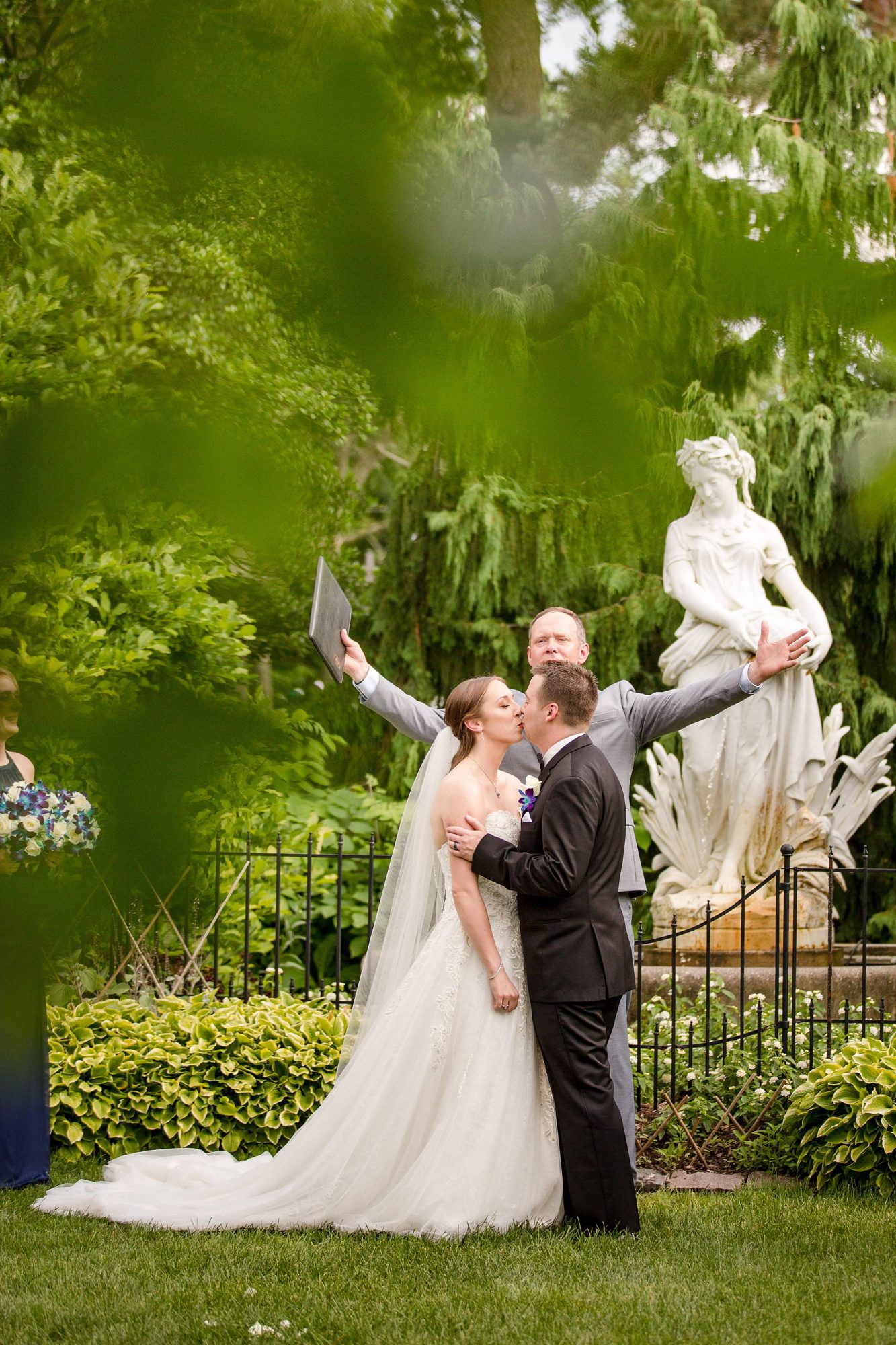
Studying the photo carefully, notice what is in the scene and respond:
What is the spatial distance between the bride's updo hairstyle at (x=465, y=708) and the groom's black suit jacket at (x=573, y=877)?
0.35 metres

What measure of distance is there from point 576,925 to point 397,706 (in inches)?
35.0

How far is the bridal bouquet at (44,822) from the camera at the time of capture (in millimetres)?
826

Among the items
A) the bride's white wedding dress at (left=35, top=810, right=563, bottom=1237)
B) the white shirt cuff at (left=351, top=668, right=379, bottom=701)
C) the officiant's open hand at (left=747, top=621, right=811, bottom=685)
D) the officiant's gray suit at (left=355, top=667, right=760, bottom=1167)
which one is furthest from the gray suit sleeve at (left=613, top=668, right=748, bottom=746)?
the white shirt cuff at (left=351, top=668, right=379, bottom=701)

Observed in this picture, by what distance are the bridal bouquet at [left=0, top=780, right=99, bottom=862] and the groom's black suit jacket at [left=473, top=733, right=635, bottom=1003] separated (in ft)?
8.99

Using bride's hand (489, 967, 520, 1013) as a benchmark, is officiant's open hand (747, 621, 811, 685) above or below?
above

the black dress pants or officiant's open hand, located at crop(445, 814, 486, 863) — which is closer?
the black dress pants

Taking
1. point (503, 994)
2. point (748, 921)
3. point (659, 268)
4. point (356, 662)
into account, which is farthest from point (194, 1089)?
point (659, 268)

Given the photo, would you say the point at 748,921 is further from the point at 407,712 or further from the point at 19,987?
the point at 19,987

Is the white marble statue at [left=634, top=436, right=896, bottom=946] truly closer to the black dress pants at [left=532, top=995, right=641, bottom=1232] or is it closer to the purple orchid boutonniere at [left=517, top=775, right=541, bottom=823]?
the purple orchid boutonniere at [left=517, top=775, right=541, bottom=823]

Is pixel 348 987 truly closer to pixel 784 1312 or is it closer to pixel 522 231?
pixel 784 1312

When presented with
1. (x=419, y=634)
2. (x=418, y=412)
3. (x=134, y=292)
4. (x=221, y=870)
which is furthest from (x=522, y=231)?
(x=419, y=634)

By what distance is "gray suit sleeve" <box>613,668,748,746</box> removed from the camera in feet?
12.6

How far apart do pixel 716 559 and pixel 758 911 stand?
2002mm

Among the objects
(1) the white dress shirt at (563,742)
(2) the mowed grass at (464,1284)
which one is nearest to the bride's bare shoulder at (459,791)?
(1) the white dress shirt at (563,742)
